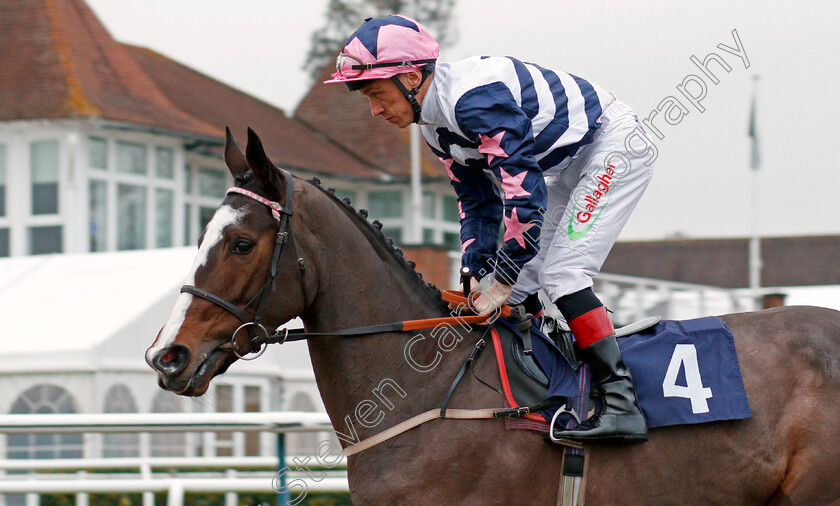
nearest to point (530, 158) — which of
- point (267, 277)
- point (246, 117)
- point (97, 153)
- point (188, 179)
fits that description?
point (267, 277)

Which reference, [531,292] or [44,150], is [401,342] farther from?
[44,150]

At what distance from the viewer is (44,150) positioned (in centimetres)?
1709

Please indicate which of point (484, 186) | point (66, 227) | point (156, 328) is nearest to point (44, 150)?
point (66, 227)

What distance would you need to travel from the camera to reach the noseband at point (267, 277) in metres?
3.14

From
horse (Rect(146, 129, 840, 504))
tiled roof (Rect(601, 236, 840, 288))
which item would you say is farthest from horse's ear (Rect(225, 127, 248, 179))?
tiled roof (Rect(601, 236, 840, 288))

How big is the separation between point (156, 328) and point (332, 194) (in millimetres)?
8550

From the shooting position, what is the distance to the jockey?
3277 millimetres

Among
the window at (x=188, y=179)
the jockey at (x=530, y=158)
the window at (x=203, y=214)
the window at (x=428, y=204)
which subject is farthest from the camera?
the window at (x=428, y=204)

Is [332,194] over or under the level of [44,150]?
under

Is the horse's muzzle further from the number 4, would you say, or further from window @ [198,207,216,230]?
window @ [198,207,216,230]

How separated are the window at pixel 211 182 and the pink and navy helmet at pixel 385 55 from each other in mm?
16144

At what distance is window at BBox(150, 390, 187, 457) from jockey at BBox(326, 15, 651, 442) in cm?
818

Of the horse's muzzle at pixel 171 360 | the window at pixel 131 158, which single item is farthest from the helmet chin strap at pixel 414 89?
the window at pixel 131 158

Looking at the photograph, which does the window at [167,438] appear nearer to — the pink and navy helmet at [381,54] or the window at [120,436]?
the window at [120,436]
